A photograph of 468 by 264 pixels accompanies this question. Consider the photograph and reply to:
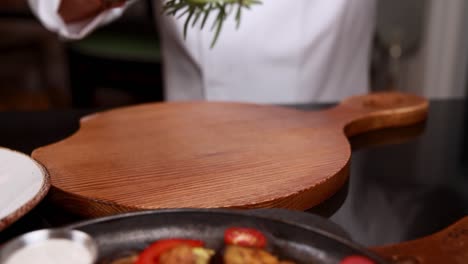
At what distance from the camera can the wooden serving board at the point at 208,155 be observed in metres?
0.66

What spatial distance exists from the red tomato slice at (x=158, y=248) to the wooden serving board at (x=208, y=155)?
0.15 m

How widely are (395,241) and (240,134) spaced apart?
0.29 meters

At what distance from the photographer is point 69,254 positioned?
0.43 m

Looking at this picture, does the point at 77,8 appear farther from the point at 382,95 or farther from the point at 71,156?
the point at 382,95

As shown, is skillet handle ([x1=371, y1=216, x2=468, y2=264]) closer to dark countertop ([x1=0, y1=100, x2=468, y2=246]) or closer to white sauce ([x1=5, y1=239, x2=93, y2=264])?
dark countertop ([x1=0, y1=100, x2=468, y2=246])

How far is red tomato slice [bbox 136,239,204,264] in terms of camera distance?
1.53ft

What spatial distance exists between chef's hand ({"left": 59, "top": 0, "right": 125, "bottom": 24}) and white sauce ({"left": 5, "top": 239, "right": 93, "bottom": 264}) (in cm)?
70

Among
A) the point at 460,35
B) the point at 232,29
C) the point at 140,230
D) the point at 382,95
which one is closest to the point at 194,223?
the point at 140,230


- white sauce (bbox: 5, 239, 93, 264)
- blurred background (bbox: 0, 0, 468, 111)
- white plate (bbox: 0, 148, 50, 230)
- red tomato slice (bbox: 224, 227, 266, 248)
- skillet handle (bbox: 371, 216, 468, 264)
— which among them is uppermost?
white sauce (bbox: 5, 239, 93, 264)

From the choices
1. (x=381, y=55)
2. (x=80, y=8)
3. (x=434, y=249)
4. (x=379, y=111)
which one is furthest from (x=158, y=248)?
(x=381, y=55)

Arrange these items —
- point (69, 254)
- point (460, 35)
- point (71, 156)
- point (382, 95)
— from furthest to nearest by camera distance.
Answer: point (460, 35) < point (382, 95) < point (71, 156) < point (69, 254)

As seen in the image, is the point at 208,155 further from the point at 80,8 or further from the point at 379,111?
the point at 80,8

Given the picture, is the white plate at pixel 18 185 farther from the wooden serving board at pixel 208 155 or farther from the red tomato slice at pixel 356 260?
the red tomato slice at pixel 356 260

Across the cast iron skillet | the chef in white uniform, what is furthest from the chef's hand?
the cast iron skillet
